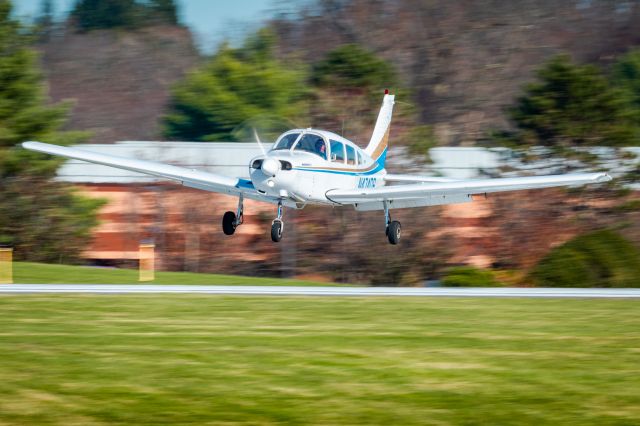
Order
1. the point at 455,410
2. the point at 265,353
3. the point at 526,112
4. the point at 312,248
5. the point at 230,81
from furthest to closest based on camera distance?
the point at 230,81 < the point at 526,112 < the point at 312,248 < the point at 265,353 < the point at 455,410

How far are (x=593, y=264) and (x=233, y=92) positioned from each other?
39518 millimetres

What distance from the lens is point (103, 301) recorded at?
2192 cm

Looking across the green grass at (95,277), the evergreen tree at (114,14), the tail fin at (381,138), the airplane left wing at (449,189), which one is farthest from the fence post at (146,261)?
the evergreen tree at (114,14)

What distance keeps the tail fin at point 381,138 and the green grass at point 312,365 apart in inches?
327

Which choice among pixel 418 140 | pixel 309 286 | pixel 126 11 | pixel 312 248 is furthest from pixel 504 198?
pixel 126 11

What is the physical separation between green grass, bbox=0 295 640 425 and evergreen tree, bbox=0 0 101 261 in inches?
937

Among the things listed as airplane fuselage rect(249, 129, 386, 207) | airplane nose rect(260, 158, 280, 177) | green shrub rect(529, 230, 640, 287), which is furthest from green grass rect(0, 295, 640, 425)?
green shrub rect(529, 230, 640, 287)

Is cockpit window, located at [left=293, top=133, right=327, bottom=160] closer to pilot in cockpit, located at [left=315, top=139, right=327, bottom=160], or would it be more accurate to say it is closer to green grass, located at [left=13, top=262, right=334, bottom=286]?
pilot in cockpit, located at [left=315, top=139, right=327, bottom=160]

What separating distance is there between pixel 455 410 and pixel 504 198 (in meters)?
30.8

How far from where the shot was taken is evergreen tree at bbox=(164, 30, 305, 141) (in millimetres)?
67250

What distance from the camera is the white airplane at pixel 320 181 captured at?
23766mm

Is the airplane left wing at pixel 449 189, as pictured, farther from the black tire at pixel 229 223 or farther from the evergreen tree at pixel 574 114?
the evergreen tree at pixel 574 114

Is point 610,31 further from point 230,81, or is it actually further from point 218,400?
point 218,400

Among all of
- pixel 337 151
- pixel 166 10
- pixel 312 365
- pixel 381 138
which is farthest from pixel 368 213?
pixel 166 10
